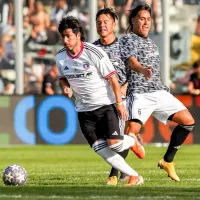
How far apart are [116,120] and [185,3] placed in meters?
14.2

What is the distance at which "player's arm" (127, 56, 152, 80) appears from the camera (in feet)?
37.2

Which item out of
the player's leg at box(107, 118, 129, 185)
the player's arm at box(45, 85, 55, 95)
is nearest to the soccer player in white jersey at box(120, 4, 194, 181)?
the player's leg at box(107, 118, 129, 185)

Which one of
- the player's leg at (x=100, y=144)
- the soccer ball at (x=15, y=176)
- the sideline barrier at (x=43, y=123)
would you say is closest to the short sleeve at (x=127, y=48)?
the player's leg at (x=100, y=144)

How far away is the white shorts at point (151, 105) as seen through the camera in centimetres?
1218

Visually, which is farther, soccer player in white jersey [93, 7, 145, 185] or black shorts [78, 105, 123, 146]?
soccer player in white jersey [93, 7, 145, 185]

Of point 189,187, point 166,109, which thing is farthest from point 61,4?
point 189,187

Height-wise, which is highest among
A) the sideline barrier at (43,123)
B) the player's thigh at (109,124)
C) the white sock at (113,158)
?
the player's thigh at (109,124)

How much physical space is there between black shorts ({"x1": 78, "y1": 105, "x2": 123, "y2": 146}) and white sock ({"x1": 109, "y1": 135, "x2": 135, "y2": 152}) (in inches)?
3.3

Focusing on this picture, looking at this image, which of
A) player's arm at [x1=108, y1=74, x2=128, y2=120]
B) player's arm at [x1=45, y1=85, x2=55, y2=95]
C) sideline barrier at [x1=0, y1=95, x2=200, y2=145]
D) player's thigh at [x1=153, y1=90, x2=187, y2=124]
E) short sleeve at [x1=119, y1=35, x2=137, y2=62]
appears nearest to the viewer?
player's arm at [x1=108, y1=74, x2=128, y2=120]

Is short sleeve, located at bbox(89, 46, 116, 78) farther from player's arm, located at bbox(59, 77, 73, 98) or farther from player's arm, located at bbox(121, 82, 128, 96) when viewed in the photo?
player's arm, located at bbox(121, 82, 128, 96)

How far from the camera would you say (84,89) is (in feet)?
36.8

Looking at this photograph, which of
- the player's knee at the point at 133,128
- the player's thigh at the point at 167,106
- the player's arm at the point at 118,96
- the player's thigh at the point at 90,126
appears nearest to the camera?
the player's arm at the point at 118,96

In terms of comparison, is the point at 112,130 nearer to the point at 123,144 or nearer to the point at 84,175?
the point at 123,144

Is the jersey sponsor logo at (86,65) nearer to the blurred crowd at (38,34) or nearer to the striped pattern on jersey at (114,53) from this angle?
the striped pattern on jersey at (114,53)
